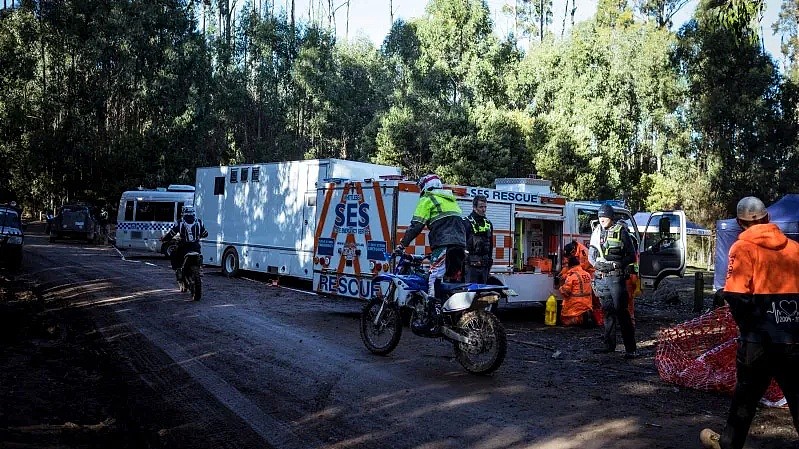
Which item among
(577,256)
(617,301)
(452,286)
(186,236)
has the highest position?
(186,236)

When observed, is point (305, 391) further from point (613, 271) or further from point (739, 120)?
point (739, 120)

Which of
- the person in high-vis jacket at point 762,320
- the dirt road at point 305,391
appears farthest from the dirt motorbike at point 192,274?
the person in high-vis jacket at point 762,320

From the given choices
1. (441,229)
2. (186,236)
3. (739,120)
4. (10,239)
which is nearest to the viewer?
(441,229)

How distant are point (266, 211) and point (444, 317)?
10.7m

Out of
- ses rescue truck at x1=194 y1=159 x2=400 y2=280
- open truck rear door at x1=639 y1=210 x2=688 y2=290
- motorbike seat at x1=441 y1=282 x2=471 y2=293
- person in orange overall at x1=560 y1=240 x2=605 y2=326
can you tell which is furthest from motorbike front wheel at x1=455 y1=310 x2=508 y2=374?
open truck rear door at x1=639 y1=210 x2=688 y2=290

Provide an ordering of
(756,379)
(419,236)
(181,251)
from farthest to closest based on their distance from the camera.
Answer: (181,251) → (419,236) → (756,379)

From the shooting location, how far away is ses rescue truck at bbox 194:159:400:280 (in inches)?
623

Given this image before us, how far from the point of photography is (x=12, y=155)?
146 ft

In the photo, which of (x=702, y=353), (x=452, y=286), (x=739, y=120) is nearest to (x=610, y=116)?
(x=739, y=120)

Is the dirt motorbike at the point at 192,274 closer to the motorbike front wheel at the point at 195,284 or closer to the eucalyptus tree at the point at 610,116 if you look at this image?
the motorbike front wheel at the point at 195,284

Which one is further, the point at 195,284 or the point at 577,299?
the point at 195,284

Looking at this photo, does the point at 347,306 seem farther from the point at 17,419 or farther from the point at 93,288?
the point at 17,419

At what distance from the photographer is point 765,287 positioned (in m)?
4.46

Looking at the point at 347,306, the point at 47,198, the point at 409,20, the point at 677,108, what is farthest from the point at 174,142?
the point at 347,306
